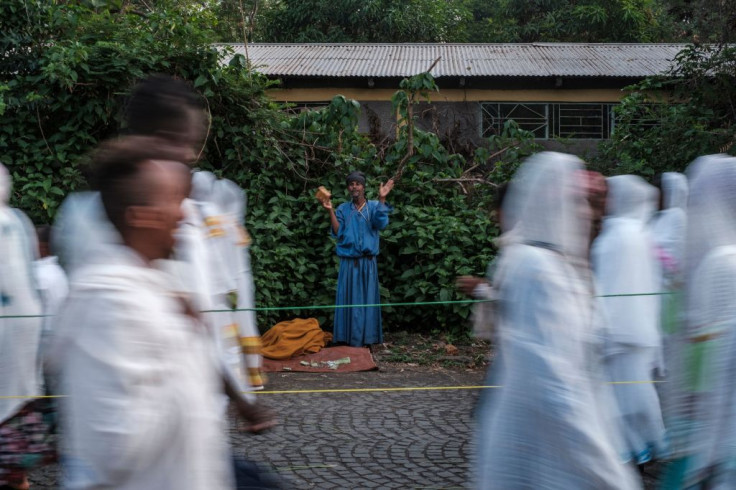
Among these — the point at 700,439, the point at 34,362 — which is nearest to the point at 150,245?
the point at 700,439

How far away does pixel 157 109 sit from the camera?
2.53 m

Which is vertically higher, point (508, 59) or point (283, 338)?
point (508, 59)

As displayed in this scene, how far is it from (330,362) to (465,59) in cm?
1029

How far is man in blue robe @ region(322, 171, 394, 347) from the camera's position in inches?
374

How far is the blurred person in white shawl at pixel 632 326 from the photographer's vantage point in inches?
195

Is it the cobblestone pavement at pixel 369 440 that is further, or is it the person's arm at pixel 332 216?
the person's arm at pixel 332 216

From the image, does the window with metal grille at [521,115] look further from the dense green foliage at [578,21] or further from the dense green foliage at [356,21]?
the dense green foliage at [578,21]

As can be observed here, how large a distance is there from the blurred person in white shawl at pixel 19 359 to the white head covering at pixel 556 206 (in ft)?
9.58

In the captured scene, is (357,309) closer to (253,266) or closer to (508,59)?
(253,266)

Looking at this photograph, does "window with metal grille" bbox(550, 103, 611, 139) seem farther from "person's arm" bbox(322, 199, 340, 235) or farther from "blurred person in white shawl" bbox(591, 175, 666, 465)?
"blurred person in white shawl" bbox(591, 175, 666, 465)

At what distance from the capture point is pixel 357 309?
944 cm

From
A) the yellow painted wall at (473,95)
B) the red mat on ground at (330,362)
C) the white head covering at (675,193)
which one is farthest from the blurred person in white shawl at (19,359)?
the yellow painted wall at (473,95)

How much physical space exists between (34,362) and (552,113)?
13.0 m

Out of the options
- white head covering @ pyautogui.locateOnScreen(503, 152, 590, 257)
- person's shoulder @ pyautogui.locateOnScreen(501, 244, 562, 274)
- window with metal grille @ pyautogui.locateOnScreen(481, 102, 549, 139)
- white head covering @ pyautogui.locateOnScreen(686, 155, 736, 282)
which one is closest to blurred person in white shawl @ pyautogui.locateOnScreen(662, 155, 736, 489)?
white head covering @ pyautogui.locateOnScreen(686, 155, 736, 282)
